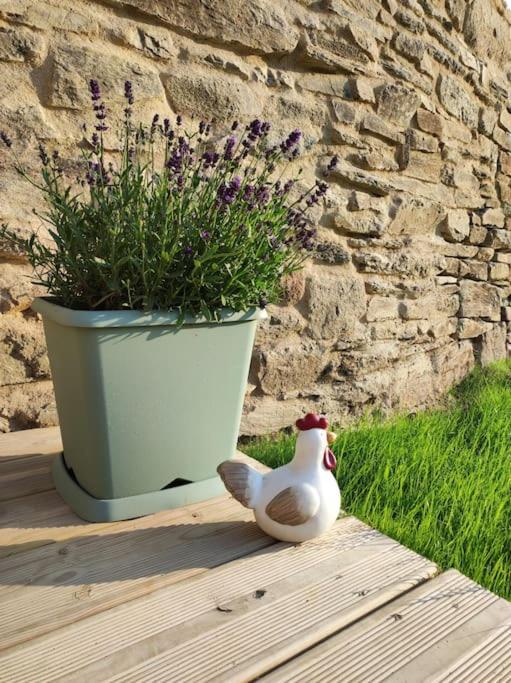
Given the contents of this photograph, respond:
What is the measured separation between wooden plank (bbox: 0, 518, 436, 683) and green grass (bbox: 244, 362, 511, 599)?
452 millimetres

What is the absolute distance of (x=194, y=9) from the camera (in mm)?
1618

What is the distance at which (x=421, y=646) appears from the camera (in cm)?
74

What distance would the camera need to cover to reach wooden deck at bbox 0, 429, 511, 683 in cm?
69

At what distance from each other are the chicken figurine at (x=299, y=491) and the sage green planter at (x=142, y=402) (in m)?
0.14

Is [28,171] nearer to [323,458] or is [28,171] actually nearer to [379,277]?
[323,458]

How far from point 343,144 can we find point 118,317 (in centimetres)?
150

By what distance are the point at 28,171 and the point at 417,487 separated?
5.01 feet

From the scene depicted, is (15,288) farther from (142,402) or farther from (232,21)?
(232,21)

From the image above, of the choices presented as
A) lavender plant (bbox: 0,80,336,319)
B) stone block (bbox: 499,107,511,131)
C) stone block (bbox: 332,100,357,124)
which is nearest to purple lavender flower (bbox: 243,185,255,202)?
lavender plant (bbox: 0,80,336,319)

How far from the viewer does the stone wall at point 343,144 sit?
1447 millimetres

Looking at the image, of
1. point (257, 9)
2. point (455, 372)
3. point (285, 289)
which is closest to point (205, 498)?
point (285, 289)

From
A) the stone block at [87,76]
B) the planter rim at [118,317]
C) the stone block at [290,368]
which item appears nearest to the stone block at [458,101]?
the stone block at [290,368]

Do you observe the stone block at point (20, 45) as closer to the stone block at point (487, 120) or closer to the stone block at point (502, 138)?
the stone block at point (487, 120)

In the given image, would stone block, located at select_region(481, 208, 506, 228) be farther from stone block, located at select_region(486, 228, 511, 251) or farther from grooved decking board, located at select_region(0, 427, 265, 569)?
grooved decking board, located at select_region(0, 427, 265, 569)
